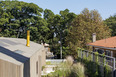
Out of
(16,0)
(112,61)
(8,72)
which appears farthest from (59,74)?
(16,0)

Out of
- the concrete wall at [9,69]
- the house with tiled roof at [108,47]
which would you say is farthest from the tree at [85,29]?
the concrete wall at [9,69]

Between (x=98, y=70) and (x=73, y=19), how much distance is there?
16.9m

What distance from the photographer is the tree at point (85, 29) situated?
23094 millimetres

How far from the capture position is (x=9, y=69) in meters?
4.48

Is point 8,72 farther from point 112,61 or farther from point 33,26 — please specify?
point 33,26

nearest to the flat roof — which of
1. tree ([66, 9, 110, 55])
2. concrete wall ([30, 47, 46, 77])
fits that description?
concrete wall ([30, 47, 46, 77])

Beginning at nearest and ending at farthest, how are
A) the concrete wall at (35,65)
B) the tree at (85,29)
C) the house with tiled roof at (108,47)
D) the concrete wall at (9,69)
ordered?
1. the concrete wall at (9,69)
2. the concrete wall at (35,65)
3. the house with tiled roof at (108,47)
4. the tree at (85,29)

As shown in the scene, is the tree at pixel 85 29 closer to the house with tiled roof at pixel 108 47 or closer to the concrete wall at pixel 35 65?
the house with tiled roof at pixel 108 47

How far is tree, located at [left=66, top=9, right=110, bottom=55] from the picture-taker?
2309 cm

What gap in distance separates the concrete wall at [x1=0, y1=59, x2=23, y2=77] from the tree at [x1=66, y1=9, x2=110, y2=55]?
63.4 feet

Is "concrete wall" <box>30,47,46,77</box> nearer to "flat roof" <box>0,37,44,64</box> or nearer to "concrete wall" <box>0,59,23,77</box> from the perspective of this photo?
"flat roof" <box>0,37,44,64</box>

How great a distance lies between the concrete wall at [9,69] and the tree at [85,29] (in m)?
19.3

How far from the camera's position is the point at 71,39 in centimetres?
2516

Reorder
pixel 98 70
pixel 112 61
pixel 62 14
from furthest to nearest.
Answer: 1. pixel 62 14
2. pixel 98 70
3. pixel 112 61
